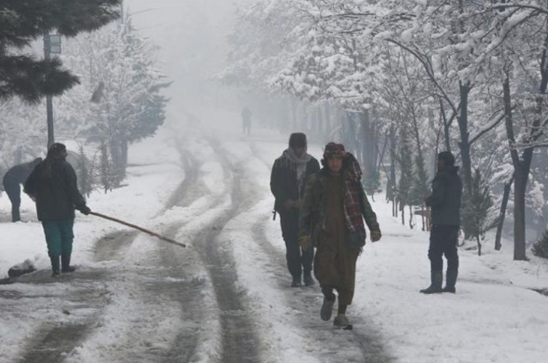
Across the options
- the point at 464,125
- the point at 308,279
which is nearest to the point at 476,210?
the point at 464,125

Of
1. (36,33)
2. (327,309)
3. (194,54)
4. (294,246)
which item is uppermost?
(194,54)

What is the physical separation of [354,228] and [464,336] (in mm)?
1464

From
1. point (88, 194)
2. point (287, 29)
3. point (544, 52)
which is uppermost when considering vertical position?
point (287, 29)

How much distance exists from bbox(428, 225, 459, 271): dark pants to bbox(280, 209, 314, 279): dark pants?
158cm

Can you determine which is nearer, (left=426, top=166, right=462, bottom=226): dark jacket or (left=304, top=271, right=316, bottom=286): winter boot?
(left=426, top=166, right=462, bottom=226): dark jacket

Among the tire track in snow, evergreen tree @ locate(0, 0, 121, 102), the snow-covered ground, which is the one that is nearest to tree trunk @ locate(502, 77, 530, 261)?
the snow-covered ground

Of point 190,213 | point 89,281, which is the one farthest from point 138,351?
point 190,213

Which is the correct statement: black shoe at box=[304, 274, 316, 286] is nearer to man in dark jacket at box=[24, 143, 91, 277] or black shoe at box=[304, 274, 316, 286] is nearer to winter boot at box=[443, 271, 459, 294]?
winter boot at box=[443, 271, 459, 294]

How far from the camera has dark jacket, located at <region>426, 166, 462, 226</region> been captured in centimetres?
1085

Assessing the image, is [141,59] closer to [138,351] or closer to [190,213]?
[190,213]

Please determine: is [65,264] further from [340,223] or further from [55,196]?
A: [340,223]

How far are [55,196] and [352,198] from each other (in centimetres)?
524

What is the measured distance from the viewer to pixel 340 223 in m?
8.44

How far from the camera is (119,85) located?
46531 mm
